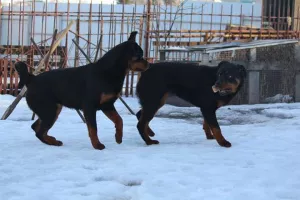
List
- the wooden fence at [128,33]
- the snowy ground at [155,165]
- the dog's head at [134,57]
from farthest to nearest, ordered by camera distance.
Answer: the wooden fence at [128,33], the dog's head at [134,57], the snowy ground at [155,165]

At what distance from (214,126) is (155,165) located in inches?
58.4

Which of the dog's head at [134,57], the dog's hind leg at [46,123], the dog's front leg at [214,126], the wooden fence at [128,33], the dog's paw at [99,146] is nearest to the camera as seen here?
the dog's paw at [99,146]

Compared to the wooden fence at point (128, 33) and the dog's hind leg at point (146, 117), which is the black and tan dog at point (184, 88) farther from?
the wooden fence at point (128, 33)

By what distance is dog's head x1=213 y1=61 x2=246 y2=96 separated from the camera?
615cm

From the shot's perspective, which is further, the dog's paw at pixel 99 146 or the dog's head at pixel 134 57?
the dog's head at pixel 134 57

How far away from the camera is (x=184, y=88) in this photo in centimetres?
666

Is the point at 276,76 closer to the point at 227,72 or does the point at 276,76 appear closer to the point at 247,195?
the point at 227,72

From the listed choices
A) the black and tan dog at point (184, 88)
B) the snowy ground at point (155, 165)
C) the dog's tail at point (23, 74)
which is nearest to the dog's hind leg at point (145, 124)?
the black and tan dog at point (184, 88)

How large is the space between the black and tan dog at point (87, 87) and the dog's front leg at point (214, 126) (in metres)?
1.06

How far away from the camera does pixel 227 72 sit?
618cm

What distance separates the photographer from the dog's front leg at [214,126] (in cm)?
624

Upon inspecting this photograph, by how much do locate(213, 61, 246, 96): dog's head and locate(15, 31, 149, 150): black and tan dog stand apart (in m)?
0.96

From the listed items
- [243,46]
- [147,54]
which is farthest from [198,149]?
[147,54]

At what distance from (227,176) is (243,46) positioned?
24.8 ft
